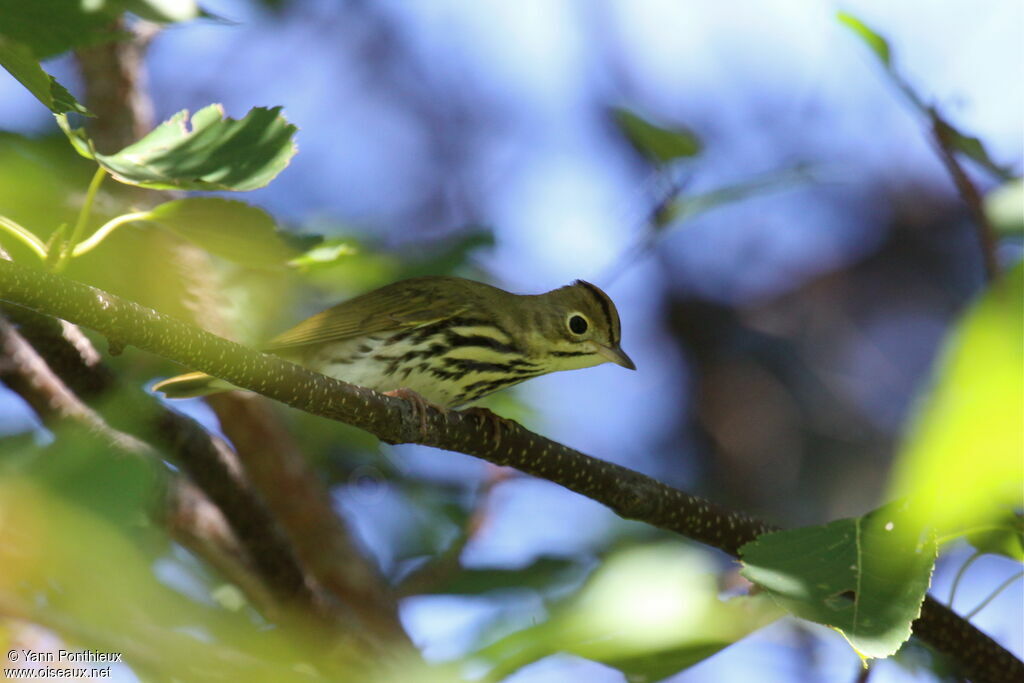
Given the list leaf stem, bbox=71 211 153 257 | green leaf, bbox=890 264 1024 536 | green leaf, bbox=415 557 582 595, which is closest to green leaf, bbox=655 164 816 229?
green leaf, bbox=415 557 582 595

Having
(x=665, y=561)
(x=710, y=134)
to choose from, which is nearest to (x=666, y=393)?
(x=710, y=134)

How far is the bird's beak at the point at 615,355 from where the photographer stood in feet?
13.1

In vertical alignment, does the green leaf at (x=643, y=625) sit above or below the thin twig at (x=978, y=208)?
below

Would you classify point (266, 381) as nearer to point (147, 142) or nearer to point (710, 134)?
point (147, 142)

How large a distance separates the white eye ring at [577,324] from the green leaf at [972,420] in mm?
3166

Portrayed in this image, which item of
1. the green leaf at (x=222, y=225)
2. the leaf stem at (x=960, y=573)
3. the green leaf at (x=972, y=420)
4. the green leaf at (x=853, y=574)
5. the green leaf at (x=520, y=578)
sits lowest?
the green leaf at (x=972, y=420)

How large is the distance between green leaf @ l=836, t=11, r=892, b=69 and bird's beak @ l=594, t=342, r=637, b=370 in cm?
173

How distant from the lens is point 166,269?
3.24 m

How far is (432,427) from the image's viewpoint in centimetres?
242

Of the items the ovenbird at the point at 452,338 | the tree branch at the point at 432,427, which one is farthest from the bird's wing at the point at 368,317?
the tree branch at the point at 432,427

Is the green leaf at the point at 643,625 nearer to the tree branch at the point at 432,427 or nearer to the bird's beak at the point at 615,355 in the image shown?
the tree branch at the point at 432,427

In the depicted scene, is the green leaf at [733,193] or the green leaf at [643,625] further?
the green leaf at [733,193]

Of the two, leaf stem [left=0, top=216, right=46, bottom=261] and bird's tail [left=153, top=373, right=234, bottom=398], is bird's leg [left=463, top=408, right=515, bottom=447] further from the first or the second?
bird's tail [left=153, top=373, right=234, bottom=398]

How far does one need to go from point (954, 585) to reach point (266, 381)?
1527mm
